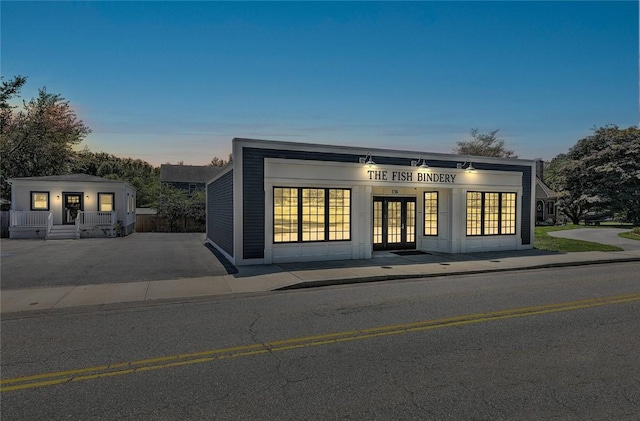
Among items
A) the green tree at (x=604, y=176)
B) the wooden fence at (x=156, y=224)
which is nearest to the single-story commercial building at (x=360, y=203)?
the wooden fence at (x=156, y=224)

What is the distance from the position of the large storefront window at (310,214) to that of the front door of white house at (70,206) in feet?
61.9

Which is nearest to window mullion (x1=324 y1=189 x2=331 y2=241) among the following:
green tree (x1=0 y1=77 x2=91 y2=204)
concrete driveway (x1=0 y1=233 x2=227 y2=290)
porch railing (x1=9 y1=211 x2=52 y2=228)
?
concrete driveway (x1=0 y1=233 x2=227 y2=290)

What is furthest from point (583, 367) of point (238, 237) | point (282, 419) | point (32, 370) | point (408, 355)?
point (238, 237)

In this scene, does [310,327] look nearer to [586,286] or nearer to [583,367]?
[583,367]

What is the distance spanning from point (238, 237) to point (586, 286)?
33.9 feet

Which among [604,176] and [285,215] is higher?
[604,176]

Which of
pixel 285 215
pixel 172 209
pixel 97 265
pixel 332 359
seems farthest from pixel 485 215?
pixel 172 209

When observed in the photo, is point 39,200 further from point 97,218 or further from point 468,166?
point 468,166

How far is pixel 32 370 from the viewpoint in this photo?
4949 millimetres

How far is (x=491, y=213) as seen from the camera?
17.9m

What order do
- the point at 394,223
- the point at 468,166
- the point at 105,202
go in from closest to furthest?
1. the point at 468,166
2. the point at 394,223
3. the point at 105,202

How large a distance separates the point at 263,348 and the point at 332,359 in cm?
109

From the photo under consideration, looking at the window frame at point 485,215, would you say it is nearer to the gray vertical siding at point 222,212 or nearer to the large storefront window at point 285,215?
the large storefront window at point 285,215

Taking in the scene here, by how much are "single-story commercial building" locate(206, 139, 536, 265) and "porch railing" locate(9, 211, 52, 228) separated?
511 inches
